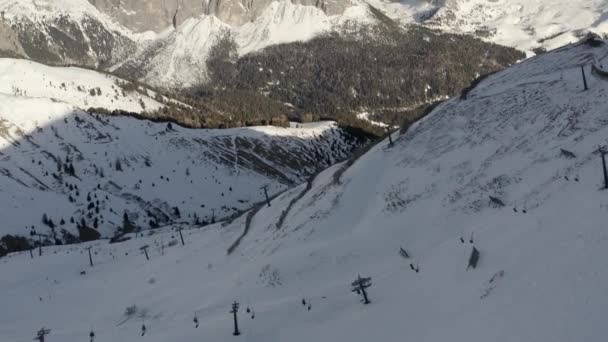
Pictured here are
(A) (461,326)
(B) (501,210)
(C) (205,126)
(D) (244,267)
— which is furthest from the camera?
(C) (205,126)

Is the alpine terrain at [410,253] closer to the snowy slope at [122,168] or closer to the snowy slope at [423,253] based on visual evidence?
the snowy slope at [423,253]

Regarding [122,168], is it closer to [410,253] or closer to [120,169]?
[120,169]

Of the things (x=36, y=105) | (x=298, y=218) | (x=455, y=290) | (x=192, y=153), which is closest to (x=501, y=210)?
(x=455, y=290)

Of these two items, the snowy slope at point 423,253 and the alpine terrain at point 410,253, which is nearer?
the snowy slope at point 423,253

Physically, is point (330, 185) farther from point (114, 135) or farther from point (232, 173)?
point (114, 135)

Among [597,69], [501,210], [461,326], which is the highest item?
Answer: [597,69]

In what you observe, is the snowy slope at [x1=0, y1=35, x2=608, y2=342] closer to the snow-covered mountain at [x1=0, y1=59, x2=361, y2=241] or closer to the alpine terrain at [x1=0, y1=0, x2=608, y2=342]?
the alpine terrain at [x1=0, y1=0, x2=608, y2=342]

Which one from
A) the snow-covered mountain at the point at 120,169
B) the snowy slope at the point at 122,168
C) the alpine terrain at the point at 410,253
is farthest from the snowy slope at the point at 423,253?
the snowy slope at the point at 122,168
